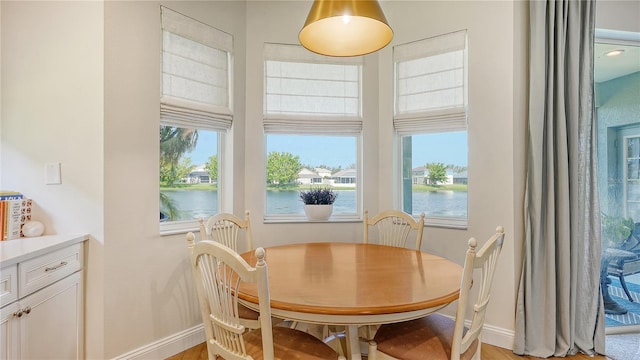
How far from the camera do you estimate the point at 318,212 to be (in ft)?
9.02

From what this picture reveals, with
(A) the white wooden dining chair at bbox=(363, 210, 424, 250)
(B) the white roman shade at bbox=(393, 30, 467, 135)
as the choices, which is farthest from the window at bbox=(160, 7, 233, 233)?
(B) the white roman shade at bbox=(393, 30, 467, 135)

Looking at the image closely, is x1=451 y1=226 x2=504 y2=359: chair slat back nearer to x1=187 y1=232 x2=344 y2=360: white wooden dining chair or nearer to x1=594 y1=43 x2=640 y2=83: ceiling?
x1=187 y1=232 x2=344 y2=360: white wooden dining chair

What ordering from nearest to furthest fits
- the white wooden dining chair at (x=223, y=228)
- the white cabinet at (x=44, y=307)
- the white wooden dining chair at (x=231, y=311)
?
the white wooden dining chair at (x=231, y=311) → the white cabinet at (x=44, y=307) → the white wooden dining chair at (x=223, y=228)

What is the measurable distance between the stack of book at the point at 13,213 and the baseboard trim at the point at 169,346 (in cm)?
95

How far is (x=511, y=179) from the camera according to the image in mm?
2324

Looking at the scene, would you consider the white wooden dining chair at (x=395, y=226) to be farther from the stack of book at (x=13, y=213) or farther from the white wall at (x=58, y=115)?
the stack of book at (x=13, y=213)

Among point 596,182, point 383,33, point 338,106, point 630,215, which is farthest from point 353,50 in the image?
point 630,215

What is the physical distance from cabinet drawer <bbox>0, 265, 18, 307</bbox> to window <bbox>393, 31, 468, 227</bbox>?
2.62m

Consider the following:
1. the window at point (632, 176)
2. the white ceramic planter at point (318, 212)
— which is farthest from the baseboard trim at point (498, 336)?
the white ceramic planter at point (318, 212)

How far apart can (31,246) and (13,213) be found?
393mm

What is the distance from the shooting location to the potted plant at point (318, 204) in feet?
9.02

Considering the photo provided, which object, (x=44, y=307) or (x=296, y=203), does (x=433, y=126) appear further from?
(x=44, y=307)

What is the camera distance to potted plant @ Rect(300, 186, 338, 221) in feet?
9.02

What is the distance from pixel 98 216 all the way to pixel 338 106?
204 cm
